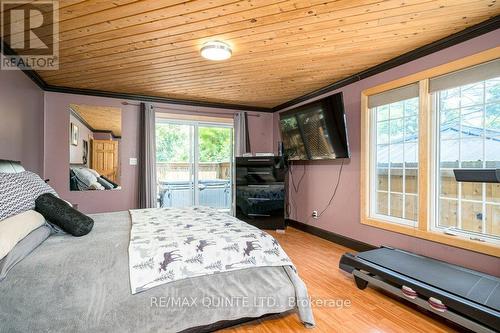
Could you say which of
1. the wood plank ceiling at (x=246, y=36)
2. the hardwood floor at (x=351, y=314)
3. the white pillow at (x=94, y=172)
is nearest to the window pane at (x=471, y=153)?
the wood plank ceiling at (x=246, y=36)

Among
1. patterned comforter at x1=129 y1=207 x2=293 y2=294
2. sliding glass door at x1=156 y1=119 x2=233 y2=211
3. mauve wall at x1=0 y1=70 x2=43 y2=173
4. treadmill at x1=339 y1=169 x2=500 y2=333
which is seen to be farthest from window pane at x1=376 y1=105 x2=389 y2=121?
mauve wall at x1=0 y1=70 x2=43 y2=173

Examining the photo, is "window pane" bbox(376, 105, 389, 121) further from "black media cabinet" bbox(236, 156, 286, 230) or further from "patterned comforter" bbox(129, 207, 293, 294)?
"patterned comforter" bbox(129, 207, 293, 294)

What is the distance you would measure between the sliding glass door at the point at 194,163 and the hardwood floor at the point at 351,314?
2.69 m

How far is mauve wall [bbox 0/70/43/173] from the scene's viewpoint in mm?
2434

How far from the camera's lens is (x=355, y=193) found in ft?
11.2

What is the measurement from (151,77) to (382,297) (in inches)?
145

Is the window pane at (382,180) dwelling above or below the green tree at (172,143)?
below

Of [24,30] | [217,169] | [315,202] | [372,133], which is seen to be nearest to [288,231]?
[315,202]

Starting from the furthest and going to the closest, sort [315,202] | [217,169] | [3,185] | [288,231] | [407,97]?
[217,169] → [288,231] → [315,202] → [407,97] → [3,185]

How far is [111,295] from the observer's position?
4.44 feet

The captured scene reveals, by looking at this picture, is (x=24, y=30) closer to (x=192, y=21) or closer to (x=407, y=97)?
(x=192, y=21)

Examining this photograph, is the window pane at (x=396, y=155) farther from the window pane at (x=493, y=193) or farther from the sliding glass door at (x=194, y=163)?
the sliding glass door at (x=194, y=163)

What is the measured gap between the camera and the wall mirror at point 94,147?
3850 mm

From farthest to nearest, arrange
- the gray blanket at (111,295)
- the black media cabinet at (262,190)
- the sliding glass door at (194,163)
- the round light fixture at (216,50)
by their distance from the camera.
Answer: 1. the sliding glass door at (194,163)
2. the black media cabinet at (262,190)
3. the round light fixture at (216,50)
4. the gray blanket at (111,295)
